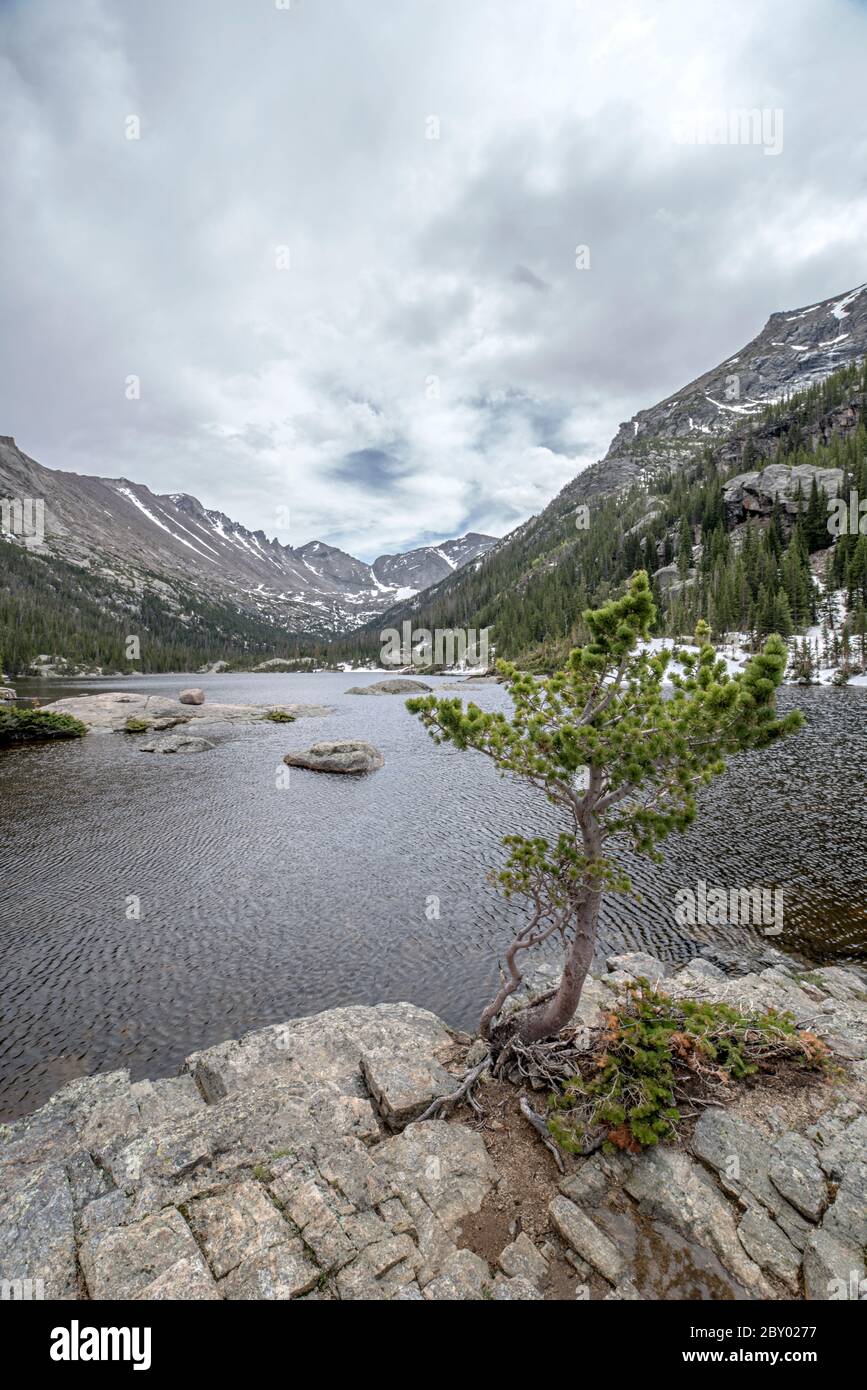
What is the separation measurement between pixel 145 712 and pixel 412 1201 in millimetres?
60885

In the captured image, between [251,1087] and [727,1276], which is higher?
[727,1276]

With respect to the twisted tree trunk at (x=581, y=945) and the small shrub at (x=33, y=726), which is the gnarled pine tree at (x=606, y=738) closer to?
the twisted tree trunk at (x=581, y=945)

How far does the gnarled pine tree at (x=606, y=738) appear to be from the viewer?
770cm

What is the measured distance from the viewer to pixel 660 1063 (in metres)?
7.62

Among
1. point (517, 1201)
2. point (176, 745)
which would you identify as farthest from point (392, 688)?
point (517, 1201)

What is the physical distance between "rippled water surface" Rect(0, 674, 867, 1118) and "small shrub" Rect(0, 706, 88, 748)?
10433 mm

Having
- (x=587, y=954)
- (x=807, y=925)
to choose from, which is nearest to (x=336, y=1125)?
(x=587, y=954)

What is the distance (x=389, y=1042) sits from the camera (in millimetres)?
10414

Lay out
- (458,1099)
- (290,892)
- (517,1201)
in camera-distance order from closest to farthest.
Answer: (517,1201)
(458,1099)
(290,892)

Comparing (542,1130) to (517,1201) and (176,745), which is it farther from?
(176,745)

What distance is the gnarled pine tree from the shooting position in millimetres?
7695

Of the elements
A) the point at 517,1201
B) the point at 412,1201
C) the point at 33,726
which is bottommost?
the point at 517,1201
